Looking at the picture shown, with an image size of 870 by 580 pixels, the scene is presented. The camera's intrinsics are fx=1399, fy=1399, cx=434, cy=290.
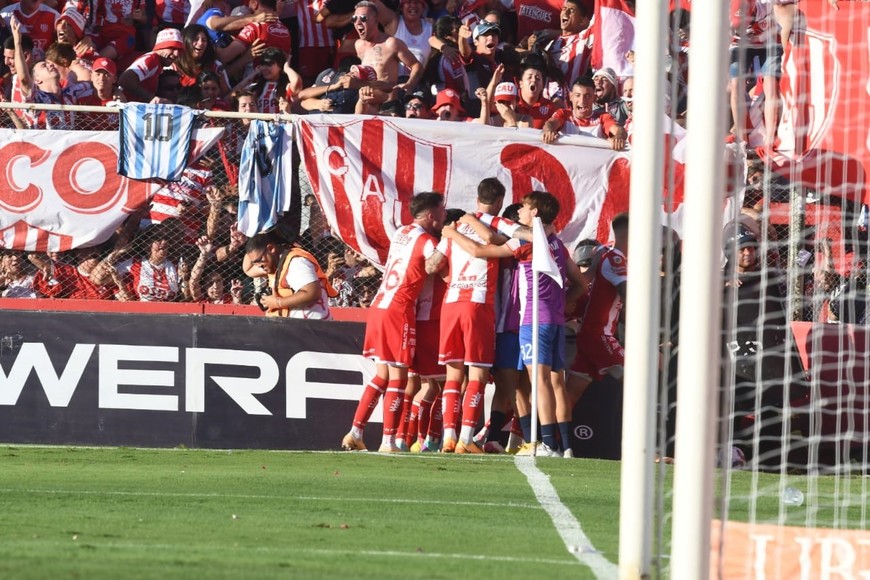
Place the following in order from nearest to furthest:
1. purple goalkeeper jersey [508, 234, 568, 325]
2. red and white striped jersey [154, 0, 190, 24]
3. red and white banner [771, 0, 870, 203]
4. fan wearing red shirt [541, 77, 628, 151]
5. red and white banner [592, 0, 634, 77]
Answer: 1. red and white banner [771, 0, 870, 203]
2. purple goalkeeper jersey [508, 234, 568, 325]
3. fan wearing red shirt [541, 77, 628, 151]
4. red and white banner [592, 0, 634, 77]
5. red and white striped jersey [154, 0, 190, 24]

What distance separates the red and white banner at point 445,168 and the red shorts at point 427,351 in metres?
1.15

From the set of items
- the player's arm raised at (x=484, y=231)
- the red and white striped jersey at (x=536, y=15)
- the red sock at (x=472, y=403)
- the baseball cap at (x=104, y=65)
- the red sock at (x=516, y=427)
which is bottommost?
the red sock at (x=516, y=427)

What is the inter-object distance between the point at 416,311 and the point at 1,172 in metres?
4.19

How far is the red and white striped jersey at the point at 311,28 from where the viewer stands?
53.4 ft

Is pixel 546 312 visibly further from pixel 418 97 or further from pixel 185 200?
pixel 185 200

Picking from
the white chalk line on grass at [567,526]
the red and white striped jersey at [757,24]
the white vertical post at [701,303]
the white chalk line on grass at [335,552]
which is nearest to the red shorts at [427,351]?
the white chalk line on grass at [567,526]

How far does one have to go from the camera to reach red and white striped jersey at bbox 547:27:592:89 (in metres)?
15.4

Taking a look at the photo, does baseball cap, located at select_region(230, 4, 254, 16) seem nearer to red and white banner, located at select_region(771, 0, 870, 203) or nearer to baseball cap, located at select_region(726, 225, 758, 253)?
baseball cap, located at select_region(726, 225, 758, 253)

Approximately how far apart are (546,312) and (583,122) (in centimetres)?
297

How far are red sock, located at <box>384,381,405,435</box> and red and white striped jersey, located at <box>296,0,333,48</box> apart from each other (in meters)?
5.49

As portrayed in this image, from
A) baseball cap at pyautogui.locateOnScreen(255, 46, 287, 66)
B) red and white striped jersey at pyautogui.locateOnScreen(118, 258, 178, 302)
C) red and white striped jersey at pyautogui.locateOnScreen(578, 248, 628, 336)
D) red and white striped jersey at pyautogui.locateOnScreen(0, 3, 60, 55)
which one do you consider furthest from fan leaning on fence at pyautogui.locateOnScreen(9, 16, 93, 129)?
red and white striped jersey at pyautogui.locateOnScreen(578, 248, 628, 336)

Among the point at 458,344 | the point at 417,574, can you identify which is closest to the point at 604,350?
the point at 458,344

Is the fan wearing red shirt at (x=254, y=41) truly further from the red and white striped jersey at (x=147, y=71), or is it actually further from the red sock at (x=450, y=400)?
the red sock at (x=450, y=400)

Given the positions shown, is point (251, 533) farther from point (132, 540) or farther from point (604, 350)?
point (604, 350)
